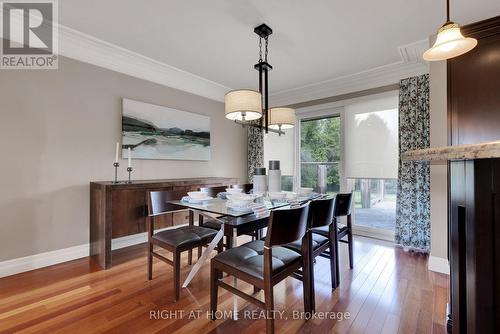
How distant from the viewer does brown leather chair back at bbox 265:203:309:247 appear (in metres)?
1.44

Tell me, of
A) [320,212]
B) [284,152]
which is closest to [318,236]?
[320,212]

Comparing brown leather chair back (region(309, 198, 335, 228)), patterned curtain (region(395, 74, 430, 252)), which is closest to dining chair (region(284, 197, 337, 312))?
brown leather chair back (region(309, 198, 335, 228))

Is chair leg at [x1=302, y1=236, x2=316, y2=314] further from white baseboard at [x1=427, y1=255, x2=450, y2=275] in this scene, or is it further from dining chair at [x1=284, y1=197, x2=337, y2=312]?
white baseboard at [x1=427, y1=255, x2=450, y2=275]

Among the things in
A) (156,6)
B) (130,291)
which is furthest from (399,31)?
(130,291)

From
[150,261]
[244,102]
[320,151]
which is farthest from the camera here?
[320,151]

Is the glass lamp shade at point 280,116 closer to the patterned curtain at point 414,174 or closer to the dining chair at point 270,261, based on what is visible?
the dining chair at point 270,261

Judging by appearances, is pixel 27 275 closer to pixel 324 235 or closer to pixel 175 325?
pixel 175 325

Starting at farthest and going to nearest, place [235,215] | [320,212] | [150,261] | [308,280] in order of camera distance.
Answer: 1. [150,261]
2. [320,212]
3. [308,280]
4. [235,215]

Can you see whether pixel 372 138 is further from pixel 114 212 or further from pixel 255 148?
pixel 114 212

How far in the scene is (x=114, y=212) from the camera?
2.58m

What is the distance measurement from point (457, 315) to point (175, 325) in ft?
5.32

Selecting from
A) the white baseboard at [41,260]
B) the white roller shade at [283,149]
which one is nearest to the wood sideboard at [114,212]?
the white baseboard at [41,260]

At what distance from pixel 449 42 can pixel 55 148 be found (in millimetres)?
3613

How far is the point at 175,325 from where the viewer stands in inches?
64.6
